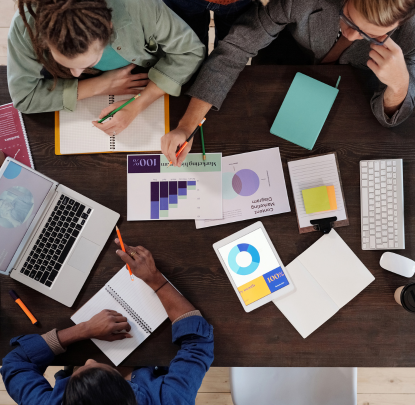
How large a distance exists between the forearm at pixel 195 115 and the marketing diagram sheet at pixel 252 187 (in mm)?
154

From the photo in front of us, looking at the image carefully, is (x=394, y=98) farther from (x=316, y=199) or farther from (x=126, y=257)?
(x=126, y=257)

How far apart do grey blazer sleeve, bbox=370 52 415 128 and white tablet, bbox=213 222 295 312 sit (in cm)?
52

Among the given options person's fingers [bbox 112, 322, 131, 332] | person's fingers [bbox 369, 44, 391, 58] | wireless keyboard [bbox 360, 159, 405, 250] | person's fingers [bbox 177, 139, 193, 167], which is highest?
person's fingers [bbox 369, 44, 391, 58]

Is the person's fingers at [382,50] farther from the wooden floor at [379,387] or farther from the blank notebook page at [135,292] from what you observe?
the wooden floor at [379,387]

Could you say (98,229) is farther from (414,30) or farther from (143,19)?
(414,30)

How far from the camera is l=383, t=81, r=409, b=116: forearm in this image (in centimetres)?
109

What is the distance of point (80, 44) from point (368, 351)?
3.98 feet

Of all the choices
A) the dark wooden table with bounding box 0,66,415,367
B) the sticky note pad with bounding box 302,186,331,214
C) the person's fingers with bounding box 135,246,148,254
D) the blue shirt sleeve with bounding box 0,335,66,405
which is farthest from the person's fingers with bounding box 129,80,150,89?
the blue shirt sleeve with bounding box 0,335,66,405

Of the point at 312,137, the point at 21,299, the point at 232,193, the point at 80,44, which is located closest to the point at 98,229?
the point at 21,299

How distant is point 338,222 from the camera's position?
1154 mm

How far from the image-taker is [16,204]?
1.10 m

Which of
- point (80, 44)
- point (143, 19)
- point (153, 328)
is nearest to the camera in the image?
point (80, 44)

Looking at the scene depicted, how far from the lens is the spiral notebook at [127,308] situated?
1.13 metres

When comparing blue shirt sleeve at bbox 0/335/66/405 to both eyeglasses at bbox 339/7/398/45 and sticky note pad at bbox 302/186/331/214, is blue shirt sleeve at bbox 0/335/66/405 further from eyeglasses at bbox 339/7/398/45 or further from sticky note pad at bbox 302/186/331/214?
eyeglasses at bbox 339/7/398/45
